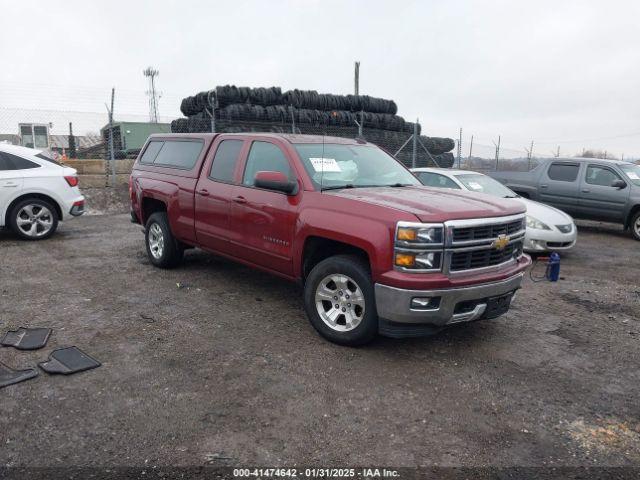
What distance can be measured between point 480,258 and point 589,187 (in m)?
7.88

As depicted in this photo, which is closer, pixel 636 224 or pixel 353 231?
pixel 353 231

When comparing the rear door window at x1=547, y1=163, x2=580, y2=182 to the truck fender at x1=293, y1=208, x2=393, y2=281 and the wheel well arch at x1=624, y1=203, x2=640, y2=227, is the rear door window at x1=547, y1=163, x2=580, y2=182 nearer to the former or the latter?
the wheel well arch at x1=624, y1=203, x2=640, y2=227

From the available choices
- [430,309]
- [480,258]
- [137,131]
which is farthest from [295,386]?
[137,131]

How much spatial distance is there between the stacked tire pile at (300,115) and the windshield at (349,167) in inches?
324

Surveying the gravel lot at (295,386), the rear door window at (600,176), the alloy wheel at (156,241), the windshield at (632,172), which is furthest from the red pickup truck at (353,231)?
the windshield at (632,172)

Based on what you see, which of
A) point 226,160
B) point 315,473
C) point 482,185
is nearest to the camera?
point 315,473

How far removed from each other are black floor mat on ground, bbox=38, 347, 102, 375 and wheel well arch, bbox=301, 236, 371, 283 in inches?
74.9

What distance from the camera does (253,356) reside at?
4.10 meters

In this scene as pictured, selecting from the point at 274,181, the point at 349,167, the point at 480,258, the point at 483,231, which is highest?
the point at 349,167

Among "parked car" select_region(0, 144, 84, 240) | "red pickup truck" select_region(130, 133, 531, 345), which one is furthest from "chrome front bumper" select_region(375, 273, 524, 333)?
"parked car" select_region(0, 144, 84, 240)

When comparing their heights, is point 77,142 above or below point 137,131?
below

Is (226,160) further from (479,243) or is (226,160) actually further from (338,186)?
(479,243)

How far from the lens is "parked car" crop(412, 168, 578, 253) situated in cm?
786

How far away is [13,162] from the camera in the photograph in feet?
27.2
